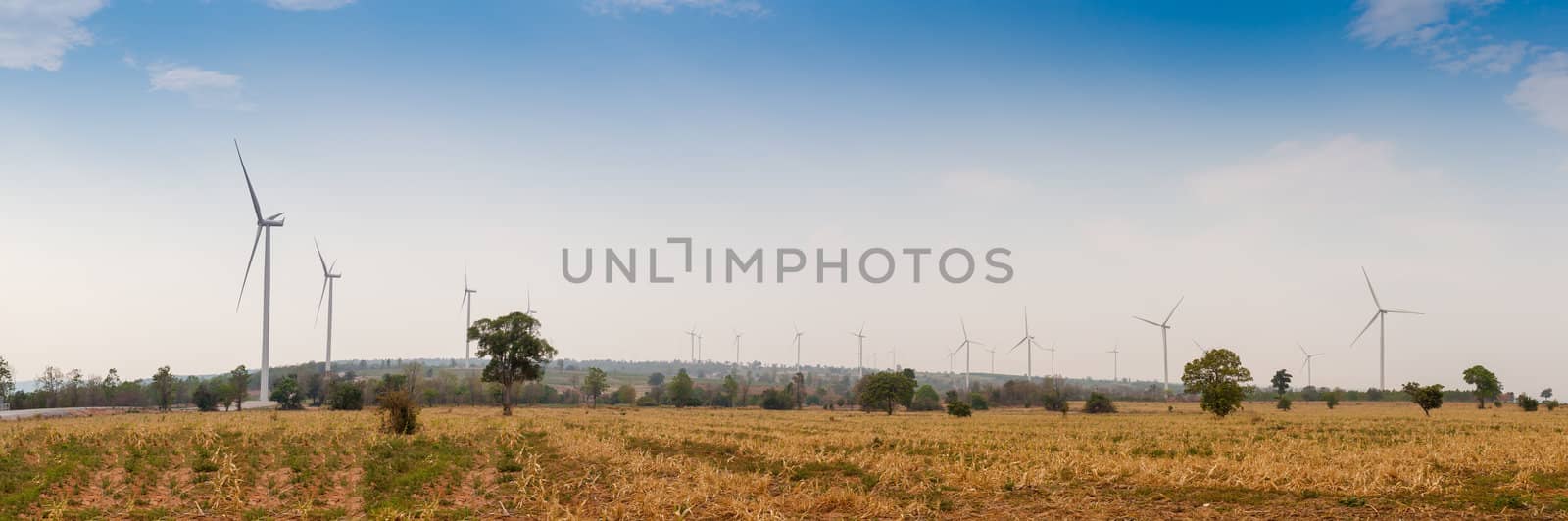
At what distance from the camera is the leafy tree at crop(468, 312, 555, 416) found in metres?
94.2

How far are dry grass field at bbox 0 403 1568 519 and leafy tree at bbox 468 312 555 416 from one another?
53.3m

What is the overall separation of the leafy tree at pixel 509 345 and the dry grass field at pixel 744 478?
5325 centimetres

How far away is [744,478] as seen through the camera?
27125 millimetres

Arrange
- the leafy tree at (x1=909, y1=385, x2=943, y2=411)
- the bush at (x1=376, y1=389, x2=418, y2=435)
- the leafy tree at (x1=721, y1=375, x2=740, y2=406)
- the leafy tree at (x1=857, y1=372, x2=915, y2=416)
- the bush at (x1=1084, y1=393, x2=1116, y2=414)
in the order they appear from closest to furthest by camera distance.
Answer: the bush at (x1=376, y1=389, x2=418, y2=435) → the bush at (x1=1084, y1=393, x2=1116, y2=414) → the leafy tree at (x1=857, y1=372, x2=915, y2=416) → the leafy tree at (x1=909, y1=385, x2=943, y2=411) → the leafy tree at (x1=721, y1=375, x2=740, y2=406)

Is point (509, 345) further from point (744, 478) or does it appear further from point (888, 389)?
point (744, 478)

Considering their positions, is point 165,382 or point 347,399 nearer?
point 347,399

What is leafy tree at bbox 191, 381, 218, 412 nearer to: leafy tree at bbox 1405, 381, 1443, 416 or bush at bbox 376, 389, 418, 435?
bush at bbox 376, 389, 418, 435

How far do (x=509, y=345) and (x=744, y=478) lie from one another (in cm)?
7295

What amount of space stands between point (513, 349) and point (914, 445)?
65961 mm

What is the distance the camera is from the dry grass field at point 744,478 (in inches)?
857

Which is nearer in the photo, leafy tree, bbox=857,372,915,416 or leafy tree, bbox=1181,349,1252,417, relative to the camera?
leafy tree, bbox=1181,349,1252,417

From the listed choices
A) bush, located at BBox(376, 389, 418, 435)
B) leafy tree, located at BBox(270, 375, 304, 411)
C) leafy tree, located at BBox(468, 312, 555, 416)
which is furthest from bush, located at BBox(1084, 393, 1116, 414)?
leafy tree, located at BBox(270, 375, 304, 411)

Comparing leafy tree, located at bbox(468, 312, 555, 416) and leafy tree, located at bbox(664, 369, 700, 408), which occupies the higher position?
leafy tree, located at bbox(468, 312, 555, 416)

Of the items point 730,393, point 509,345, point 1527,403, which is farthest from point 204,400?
point 1527,403
